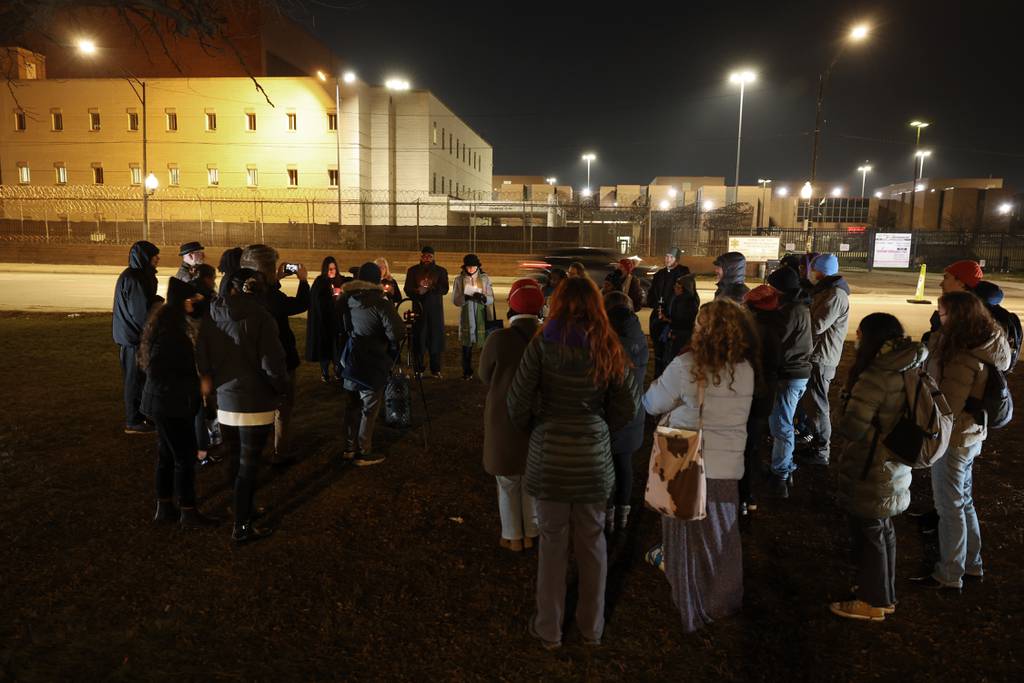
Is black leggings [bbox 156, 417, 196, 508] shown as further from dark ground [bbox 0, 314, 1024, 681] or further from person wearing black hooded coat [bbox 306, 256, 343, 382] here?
person wearing black hooded coat [bbox 306, 256, 343, 382]

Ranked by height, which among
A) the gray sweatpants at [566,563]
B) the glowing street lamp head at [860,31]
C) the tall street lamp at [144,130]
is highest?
the glowing street lamp head at [860,31]

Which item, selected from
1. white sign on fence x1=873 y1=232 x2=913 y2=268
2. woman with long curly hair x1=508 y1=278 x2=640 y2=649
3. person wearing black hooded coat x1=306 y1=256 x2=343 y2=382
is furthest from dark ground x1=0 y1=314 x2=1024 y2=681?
white sign on fence x1=873 y1=232 x2=913 y2=268

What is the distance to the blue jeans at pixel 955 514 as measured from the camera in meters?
3.95

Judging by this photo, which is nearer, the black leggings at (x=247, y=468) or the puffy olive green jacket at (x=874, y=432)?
the puffy olive green jacket at (x=874, y=432)

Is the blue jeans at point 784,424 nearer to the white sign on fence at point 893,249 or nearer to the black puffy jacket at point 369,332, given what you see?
the black puffy jacket at point 369,332

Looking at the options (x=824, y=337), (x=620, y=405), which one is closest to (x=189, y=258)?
(x=620, y=405)

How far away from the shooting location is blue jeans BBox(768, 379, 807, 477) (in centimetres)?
Answer: 544

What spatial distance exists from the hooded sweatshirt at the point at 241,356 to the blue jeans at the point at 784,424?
3812 mm

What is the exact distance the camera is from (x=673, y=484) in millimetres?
3375

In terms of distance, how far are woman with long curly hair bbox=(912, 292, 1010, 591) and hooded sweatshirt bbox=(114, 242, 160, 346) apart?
20.2 feet

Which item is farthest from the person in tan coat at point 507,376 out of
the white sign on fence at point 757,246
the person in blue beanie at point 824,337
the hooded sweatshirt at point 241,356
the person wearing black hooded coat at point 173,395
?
the white sign on fence at point 757,246

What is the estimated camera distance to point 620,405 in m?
3.36

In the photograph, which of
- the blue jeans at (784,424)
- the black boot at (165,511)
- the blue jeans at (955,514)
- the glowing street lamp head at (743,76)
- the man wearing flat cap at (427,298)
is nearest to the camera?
the blue jeans at (955,514)

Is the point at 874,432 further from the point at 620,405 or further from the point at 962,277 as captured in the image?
the point at 962,277
